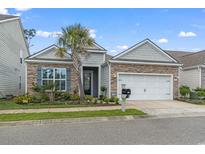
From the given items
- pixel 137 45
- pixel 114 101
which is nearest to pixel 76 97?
pixel 114 101

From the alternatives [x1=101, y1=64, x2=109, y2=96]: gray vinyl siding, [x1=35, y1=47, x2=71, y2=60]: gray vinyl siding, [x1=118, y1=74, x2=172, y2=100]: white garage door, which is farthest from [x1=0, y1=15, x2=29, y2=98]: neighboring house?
[x1=118, y1=74, x2=172, y2=100]: white garage door

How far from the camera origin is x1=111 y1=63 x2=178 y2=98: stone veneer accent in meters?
19.0

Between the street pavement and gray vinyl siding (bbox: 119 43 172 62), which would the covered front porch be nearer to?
gray vinyl siding (bbox: 119 43 172 62)

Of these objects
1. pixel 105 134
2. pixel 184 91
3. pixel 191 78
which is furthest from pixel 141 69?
pixel 105 134

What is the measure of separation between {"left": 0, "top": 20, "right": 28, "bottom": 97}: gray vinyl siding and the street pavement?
40.5 feet

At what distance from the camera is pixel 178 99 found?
19.9 metres

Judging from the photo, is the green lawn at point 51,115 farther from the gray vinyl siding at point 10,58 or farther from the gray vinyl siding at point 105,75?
the gray vinyl siding at point 10,58

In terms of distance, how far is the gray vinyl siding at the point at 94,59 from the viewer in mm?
20900

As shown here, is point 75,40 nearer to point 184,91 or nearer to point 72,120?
point 72,120

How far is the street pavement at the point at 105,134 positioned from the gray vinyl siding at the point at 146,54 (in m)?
10.5

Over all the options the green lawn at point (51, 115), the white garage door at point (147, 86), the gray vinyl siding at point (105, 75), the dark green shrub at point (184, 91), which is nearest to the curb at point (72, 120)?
the green lawn at point (51, 115)

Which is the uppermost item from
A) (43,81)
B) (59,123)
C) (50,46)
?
(50,46)

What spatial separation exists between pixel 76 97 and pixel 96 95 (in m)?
4.96
